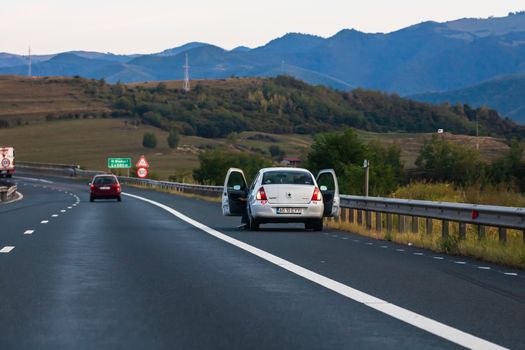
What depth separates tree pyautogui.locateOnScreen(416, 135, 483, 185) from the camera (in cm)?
10789

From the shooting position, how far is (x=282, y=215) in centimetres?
2391

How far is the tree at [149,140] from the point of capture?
594ft

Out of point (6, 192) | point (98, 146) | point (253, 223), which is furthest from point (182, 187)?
point (98, 146)

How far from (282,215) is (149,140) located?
159 meters

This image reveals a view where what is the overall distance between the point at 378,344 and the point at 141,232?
16.3 meters

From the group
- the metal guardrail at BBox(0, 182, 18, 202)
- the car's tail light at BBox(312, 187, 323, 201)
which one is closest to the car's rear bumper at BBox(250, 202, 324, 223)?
the car's tail light at BBox(312, 187, 323, 201)

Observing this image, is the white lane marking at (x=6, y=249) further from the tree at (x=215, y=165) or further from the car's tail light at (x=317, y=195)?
the tree at (x=215, y=165)

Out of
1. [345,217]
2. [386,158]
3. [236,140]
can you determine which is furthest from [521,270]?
[236,140]

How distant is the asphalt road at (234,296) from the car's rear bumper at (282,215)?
3.23 m

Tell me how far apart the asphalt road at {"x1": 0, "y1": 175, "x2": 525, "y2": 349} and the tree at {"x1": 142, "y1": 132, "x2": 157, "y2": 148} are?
16111 centimetres

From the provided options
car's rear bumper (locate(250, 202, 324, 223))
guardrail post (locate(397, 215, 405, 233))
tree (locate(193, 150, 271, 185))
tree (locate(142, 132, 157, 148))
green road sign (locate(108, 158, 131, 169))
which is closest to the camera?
car's rear bumper (locate(250, 202, 324, 223))

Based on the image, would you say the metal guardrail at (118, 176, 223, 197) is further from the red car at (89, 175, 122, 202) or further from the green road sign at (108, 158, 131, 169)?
the green road sign at (108, 158, 131, 169)

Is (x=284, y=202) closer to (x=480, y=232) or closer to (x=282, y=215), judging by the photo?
(x=282, y=215)

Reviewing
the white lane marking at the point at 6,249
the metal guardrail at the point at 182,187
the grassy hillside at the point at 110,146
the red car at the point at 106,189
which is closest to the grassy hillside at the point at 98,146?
the grassy hillside at the point at 110,146
